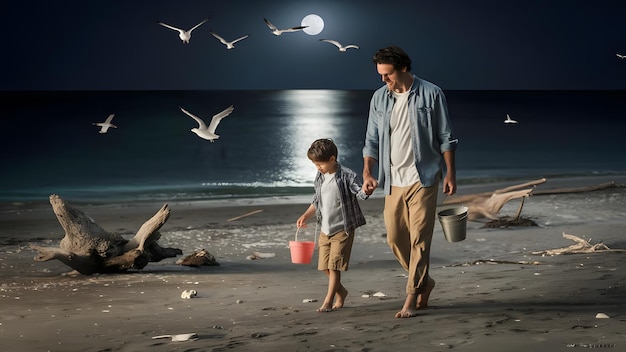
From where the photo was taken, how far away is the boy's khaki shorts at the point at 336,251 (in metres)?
5.97

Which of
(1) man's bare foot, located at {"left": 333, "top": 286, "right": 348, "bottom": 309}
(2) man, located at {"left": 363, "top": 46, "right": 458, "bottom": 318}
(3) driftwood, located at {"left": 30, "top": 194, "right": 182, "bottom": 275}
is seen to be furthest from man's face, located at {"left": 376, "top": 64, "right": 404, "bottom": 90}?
(3) driftwood, located at {"left": 30, "top": 194, "right": 182, "bottom": 275}

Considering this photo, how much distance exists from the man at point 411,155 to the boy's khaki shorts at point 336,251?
390mm

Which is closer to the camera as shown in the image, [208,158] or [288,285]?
[288,285]

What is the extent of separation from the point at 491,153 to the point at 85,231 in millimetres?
25035

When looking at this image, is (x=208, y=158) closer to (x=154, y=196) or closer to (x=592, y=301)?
(x=154, y=196)

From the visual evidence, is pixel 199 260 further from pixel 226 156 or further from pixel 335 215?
pixel 226 156

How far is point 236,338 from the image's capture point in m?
5.17

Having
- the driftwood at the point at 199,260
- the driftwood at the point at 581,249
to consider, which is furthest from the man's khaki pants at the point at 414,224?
the driftwood at the point at 199,260

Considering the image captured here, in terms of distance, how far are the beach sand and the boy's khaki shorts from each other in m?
0.29

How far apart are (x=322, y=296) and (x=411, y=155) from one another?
1596 mm

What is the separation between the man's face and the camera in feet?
18.0

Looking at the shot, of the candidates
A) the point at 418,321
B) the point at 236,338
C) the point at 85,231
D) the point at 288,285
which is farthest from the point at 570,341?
the point at 85,231

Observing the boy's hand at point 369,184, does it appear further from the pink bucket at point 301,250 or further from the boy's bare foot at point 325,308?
the pink bucket at point 301,250

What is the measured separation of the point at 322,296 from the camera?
6758mm
